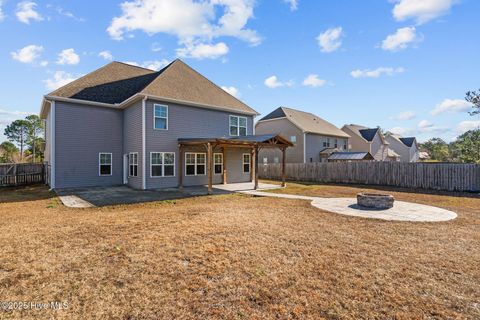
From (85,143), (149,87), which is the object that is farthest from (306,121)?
(85,143)

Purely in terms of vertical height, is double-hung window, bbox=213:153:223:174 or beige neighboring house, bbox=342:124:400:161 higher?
beige neighboring house, bbox=342:124:400:161

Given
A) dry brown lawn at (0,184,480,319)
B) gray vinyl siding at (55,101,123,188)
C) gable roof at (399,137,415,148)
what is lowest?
dry brown lawn at (0,184,480,319)

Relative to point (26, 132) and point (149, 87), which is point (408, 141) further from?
point (26, 132)

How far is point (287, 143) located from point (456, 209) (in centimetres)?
860

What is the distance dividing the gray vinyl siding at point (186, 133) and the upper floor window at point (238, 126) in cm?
43

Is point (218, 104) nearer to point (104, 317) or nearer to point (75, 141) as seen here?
point (75, 141)

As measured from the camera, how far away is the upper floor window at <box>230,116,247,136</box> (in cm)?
1834

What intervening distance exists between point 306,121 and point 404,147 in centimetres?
2867

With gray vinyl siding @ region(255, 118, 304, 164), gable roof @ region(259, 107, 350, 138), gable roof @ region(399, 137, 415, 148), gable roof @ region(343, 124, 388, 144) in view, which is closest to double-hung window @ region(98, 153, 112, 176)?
gray vinyl siding @ region(255, 118, 304, 164)

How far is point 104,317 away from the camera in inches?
111

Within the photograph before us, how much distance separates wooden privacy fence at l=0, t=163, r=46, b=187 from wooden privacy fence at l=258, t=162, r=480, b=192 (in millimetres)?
18007

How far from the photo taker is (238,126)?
61.4ft

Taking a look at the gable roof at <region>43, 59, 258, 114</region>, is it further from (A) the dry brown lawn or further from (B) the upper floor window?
(A) the dry brown lawn

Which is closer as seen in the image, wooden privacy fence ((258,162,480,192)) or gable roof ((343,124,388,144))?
wooden privacy fence ((258,162,480,192))
